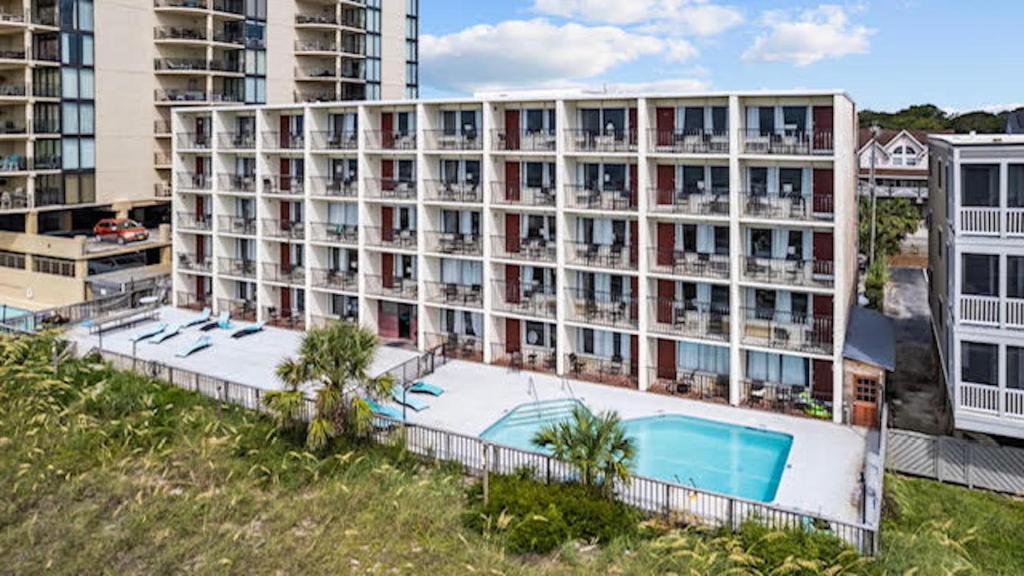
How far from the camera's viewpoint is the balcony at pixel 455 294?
34.0 m

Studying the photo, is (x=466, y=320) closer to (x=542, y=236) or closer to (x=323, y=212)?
(x=542, y=236)

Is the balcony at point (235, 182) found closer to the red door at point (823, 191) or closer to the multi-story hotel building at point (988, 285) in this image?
the red door at point (823, 191)

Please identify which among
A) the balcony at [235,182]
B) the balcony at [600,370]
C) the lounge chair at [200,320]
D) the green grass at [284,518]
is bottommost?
the green grass at [284,518]

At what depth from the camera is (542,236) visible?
32750 mm

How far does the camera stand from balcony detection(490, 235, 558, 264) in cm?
3216

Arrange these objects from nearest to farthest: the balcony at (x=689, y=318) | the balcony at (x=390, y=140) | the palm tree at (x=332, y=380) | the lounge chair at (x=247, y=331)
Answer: the palm tree at (x=332, y=380) < the balcony at (x=689, y=318) < the balcony at (x=390, y=140) < the lounge chair at (x=247, y=331)

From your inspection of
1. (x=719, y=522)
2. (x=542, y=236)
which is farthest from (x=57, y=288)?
(x=719, y=522)

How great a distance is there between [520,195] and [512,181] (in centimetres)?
73

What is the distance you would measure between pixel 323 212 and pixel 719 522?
25786 mm

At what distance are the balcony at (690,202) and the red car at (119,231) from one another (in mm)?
35385

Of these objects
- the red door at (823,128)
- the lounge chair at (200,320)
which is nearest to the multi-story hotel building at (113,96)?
the lounge chair at (200,320)

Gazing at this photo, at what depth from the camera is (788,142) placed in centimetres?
2789

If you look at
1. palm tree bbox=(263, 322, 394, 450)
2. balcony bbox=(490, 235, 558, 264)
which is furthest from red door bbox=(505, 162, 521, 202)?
palm tree bbox=(263, 322, 394, 450)

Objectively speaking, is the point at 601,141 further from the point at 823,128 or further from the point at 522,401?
the point at 522,401
